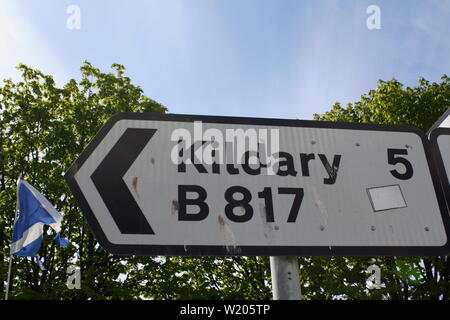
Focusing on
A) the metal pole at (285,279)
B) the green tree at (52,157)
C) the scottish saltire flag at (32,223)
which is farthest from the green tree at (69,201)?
the metal pole at (285,279)

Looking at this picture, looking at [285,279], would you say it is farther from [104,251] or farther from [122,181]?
[104,251]

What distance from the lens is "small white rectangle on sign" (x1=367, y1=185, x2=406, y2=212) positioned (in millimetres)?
1636

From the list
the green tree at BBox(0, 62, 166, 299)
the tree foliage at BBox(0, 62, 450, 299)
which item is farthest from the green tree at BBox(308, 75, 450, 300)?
the green tree at BBox(0, 62, 166, 299)

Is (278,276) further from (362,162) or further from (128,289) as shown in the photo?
(128,289)

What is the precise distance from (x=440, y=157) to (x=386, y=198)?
0.35 metres

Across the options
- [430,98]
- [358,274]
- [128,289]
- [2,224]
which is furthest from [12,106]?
[430,98]

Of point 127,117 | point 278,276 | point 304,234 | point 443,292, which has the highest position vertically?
point 443,292

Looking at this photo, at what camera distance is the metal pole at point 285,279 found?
1464 mm

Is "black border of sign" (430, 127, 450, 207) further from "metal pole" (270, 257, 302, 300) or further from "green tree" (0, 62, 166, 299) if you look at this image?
"green tree" (0, 62, 166, 299)

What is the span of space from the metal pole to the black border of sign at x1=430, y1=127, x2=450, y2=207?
0.74 meters

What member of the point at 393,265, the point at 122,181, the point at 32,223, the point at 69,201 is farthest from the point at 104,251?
the point at 122,181

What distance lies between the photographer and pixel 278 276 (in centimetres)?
150

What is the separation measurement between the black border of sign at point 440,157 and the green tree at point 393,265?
459 inches

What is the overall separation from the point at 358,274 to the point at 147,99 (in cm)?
985
